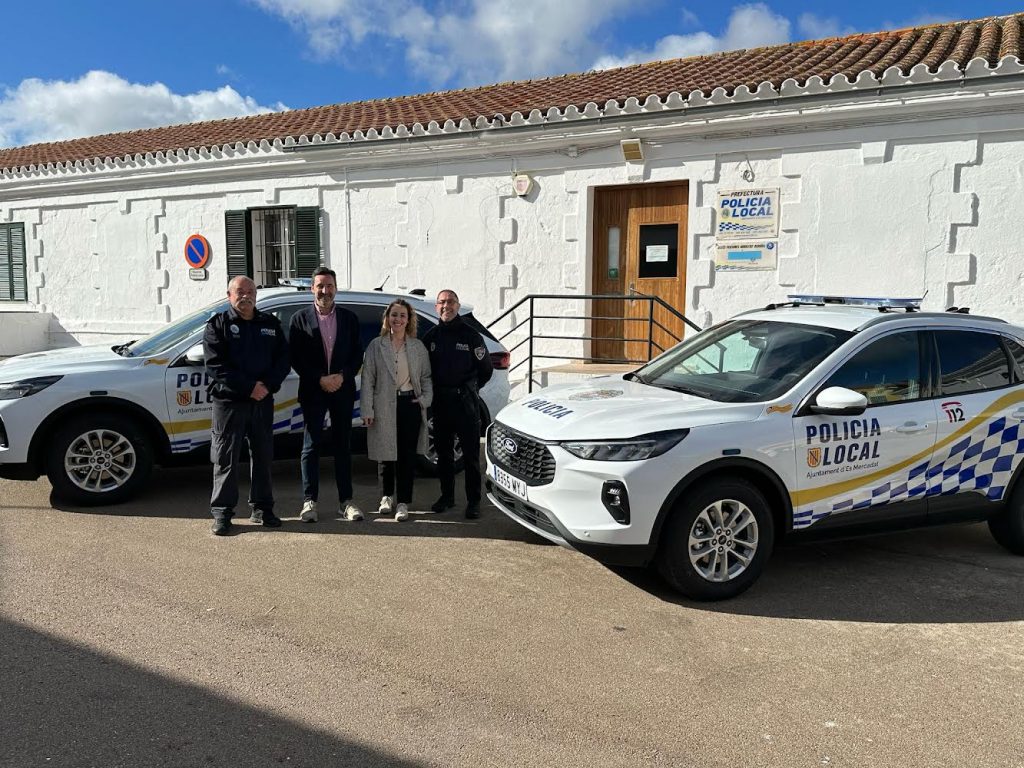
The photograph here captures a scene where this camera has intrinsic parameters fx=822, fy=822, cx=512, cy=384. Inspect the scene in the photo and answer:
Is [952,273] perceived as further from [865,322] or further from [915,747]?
[915,747]

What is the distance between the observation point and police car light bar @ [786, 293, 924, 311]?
546 centimetres

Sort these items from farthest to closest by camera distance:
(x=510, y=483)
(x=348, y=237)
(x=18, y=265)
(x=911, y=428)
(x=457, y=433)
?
1. (x=18, y=265)
2. (x=348, y=237)
3. (x=457, y=433)
4. (x=510, y=483)
5. (x=911, y=428)

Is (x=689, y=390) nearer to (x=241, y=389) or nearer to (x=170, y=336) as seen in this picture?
(x=241, y=389)

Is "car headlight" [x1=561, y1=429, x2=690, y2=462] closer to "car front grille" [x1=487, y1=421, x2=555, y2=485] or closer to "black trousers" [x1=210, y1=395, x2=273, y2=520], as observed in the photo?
"car front grille" [x1=487, y1=421, x2=555, y2=485]

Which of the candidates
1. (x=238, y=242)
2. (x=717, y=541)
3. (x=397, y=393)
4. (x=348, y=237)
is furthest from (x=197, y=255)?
(x=717, y=541)

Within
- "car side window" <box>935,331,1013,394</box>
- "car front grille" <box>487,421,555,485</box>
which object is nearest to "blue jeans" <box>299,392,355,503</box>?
"car front grille" <box>487,421,555,485</box>

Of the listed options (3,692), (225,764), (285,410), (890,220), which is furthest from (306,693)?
(890,220)

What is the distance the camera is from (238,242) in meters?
13.7

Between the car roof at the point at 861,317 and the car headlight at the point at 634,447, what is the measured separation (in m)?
1.45

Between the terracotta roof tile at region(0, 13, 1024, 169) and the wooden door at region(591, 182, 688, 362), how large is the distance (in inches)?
51.3

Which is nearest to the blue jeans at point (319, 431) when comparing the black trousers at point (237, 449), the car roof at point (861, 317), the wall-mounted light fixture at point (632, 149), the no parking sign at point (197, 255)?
the black trousers at point (237, 449)

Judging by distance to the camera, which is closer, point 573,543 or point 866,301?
point 573,543

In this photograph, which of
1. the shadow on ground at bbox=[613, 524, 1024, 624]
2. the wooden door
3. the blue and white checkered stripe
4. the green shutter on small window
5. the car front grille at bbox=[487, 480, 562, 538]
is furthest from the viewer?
the green shutter on small window

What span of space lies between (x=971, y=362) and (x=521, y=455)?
295 centimetres
